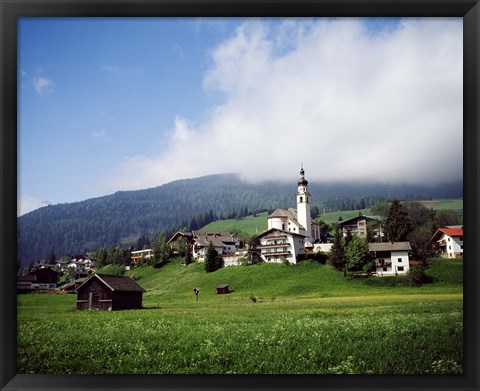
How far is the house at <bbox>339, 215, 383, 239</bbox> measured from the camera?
21.9ft

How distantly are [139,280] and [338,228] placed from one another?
2.85 metres

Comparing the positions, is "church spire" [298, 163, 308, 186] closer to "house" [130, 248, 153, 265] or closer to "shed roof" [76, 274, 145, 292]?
"house" [130, 248, 153, 265]

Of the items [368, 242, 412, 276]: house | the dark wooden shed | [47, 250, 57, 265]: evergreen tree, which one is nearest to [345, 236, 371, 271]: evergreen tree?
[368, 242, 412, 276]: house

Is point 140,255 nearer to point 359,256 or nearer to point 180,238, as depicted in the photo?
point 180,238

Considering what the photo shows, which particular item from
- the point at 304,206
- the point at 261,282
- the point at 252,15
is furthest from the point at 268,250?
the point at 252,15

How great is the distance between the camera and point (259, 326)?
237 inches

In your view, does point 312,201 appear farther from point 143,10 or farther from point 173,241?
point 143,10

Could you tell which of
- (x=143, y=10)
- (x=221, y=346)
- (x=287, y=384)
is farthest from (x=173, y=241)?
(x=143, y=10)

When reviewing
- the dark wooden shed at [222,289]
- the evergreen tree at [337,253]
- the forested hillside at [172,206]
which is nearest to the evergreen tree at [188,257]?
the forested hillside at [172,206]

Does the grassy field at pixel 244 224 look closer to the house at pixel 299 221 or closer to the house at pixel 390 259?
the house at pixel 299 221

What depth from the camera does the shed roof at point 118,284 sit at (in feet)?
21.8

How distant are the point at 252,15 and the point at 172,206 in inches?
111

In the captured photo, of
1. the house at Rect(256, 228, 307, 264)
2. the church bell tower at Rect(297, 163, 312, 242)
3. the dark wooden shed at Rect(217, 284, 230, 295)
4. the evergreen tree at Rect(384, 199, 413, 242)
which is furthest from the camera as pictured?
the house at Rect(256, 228, 307, 264)

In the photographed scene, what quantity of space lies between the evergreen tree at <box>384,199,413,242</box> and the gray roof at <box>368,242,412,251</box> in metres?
0.06
